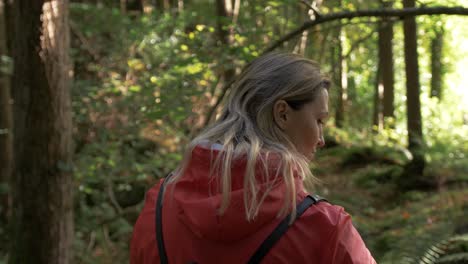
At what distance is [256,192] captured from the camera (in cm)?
147

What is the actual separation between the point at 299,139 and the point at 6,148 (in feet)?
31.3

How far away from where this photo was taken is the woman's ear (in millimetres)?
1682

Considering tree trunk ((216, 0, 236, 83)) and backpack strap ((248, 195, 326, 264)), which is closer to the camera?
backpack strap ((248, 195, 326, 264))

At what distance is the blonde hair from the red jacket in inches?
1.2

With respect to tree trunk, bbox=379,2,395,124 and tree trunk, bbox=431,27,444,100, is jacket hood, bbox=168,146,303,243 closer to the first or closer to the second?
tree trunk, bbox=379,2,395,124

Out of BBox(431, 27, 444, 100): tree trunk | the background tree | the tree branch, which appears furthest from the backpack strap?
BBox(431, 27, 444, 100): tree trunk

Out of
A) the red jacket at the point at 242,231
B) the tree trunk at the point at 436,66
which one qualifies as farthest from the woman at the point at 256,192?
the tree trunk at the point at 436,66

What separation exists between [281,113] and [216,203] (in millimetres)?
358

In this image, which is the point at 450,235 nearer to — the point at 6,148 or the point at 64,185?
the point at 64,185

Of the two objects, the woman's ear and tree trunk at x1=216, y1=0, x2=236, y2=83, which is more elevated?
tree trunk at x1=216, y1=0, x2=236, y2=83

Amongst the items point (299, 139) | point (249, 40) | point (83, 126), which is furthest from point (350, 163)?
point (299, 139)

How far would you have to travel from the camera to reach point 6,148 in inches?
402

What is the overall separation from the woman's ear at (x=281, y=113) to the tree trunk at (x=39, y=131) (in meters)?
3.85

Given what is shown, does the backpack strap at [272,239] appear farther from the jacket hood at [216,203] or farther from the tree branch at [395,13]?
the tree branch at [395,13]
